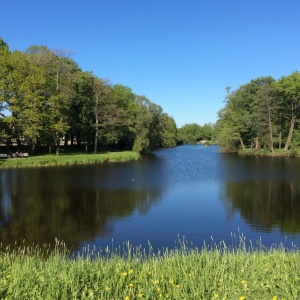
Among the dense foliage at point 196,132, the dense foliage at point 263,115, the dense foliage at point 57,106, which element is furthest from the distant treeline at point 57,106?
the dense foliage at point 196,132

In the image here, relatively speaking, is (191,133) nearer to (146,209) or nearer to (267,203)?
(267,203)

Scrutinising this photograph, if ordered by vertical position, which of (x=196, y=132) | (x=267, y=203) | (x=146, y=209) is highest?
(x=196, y=132)

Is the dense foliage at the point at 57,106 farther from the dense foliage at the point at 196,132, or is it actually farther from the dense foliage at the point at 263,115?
the dense foliage at the point at 196,132

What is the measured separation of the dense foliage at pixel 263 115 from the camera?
187 feet

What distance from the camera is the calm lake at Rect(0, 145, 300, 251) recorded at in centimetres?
1411

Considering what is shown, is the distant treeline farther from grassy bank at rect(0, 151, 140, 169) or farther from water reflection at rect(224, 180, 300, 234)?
water reflection at rect(224, 180, 300, 234)

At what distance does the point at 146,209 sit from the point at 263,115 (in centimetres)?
4523

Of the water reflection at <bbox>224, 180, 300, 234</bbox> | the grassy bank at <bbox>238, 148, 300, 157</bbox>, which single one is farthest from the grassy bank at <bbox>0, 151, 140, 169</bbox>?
the grassy bank at <bbox>238, 148, 300, 157</bbox>

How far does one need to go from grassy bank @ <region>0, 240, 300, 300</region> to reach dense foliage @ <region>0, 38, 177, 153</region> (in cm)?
3684

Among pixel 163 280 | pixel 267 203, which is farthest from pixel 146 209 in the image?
pixel 163 280

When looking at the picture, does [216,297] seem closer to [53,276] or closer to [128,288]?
[128,288]

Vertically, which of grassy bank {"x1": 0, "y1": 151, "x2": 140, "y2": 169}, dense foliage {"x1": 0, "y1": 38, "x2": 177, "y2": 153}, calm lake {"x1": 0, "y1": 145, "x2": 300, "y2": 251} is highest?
dense foliage {"x1": 0, "y1": 38, "x2": 177, "y2": 153}

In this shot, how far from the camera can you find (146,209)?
62.5 ft

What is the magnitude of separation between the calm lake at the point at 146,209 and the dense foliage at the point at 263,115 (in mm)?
28208
